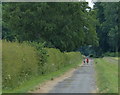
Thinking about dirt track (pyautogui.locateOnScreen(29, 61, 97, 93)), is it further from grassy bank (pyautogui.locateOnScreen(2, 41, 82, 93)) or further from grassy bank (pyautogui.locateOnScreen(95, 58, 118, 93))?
grassy bank (pyautogui.locateOnScreen(2, 41, 82, 93))

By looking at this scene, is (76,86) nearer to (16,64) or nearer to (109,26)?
(16,64)

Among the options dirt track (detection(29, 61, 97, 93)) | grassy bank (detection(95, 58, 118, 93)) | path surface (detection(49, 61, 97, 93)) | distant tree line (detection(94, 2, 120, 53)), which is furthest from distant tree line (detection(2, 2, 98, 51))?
distant tree line (detection(94, 2, 120, 53))

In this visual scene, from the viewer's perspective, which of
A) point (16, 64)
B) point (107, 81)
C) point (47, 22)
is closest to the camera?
point (16, 64)

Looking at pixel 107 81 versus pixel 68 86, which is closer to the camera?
pixel 68 86

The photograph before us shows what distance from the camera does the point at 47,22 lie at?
1826 inches

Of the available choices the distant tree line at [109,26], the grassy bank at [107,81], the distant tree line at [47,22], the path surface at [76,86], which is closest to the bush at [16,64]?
the path surface at [76,86]

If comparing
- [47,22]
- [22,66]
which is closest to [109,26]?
[47,22]

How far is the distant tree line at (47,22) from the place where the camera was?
1812 inches

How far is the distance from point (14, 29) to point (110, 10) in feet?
185

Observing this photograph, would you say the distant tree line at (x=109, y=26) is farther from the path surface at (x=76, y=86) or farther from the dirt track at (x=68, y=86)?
the dirt track at (x=68, y=86)

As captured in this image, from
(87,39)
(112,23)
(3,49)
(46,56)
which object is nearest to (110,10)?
(112,23)

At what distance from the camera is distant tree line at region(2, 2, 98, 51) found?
4603cm

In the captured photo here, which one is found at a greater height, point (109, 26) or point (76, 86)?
point (109, 26)

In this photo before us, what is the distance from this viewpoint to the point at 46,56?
28.6m
